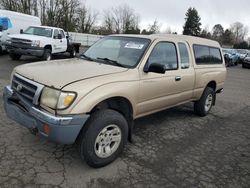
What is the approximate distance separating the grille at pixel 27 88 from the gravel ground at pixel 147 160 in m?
0.89

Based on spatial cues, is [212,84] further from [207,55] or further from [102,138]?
[102,138]

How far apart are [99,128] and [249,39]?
330 feet

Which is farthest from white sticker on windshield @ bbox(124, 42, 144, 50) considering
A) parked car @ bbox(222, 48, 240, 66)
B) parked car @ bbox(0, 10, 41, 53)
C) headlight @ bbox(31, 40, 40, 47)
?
parked car @ bbox(222, 48, 240, 66)

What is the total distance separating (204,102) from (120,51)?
2751 millimetres

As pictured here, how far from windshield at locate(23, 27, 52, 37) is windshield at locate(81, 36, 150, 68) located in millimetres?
9623

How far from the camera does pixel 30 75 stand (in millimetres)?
3416

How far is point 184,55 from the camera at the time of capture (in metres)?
5.07

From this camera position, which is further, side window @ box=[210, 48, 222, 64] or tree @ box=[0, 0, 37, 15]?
tree @ box=[0, 0, 37, 15]

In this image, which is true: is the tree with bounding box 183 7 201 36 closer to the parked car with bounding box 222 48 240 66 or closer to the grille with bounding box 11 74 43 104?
the parked car with bounding box 222 48 240 66

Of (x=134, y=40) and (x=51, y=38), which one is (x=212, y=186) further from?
(x=51, y=38)

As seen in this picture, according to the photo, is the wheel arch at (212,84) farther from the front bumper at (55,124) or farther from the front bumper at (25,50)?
the front bumper at (25,50)

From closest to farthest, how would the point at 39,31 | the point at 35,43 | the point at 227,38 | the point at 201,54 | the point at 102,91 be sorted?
the point at 102,91, the point at 201,54, the point at 35,43, the point at 39,31, the point at 227,38

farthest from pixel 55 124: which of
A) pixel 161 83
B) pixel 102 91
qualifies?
pixel 161 83

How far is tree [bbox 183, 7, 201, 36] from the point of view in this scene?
204 ft
